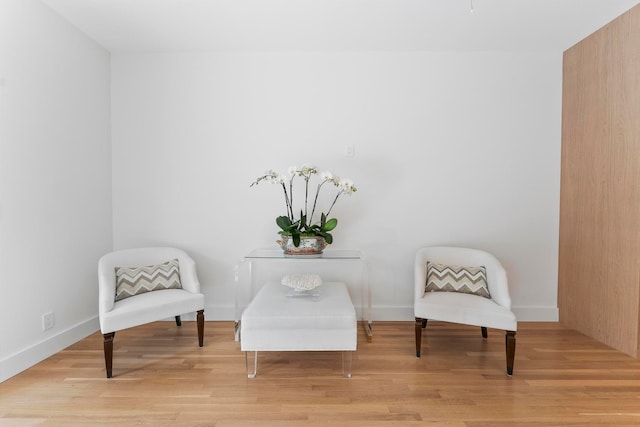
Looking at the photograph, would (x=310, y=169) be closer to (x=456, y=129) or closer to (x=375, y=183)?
(x=375, y=183)

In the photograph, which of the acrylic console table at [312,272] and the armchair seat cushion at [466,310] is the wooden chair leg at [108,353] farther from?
the armchair seat cushion at [466,310]

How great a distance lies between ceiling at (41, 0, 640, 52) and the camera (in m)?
2.63

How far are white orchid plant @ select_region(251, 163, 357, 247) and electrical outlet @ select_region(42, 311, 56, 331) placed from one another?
1.82 metres

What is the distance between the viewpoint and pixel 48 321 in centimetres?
270

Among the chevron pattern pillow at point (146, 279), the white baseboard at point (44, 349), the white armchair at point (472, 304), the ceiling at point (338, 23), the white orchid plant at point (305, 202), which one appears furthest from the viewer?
the white orchid plant at point (305, 202)

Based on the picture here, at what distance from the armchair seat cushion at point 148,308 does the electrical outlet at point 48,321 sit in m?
0.54

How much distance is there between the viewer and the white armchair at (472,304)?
8.11 ft

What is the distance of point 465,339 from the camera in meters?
3.07

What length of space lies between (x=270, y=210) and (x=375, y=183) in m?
1.03

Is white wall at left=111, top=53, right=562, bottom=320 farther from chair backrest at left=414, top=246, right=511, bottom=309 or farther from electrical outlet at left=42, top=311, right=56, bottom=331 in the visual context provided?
electrical outlet at left=42, top=311, right=56, bottom=331

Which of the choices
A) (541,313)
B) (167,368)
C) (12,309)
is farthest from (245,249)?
(541,313)

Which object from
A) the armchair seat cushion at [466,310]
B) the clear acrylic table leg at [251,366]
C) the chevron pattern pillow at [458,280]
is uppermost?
the chevron pattern pillow at [458,280]

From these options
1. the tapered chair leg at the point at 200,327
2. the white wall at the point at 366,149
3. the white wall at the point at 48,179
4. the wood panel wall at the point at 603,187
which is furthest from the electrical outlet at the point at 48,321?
the wood panel wall at the point at 603,187

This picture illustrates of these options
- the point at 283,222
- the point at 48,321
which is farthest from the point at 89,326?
the point at 283,222
